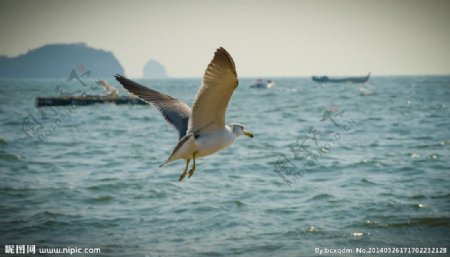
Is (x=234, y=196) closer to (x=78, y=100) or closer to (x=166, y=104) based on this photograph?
(x=166, y=104)

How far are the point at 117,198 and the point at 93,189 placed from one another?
132 cm

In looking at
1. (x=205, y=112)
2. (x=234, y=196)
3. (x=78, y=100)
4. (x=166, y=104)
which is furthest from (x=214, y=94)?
(x=78, y=100)

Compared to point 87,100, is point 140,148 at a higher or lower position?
lower

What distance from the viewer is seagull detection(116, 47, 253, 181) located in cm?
633

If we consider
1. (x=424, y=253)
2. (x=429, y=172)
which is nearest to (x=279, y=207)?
(x=424, y=253)

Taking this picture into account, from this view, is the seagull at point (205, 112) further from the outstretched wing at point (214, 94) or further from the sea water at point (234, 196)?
the sea water at point (234, 196)

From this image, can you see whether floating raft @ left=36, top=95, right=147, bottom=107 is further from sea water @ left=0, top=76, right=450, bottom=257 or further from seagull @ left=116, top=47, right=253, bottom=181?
seagull @ left=116, top=47, right=253, bottom=181

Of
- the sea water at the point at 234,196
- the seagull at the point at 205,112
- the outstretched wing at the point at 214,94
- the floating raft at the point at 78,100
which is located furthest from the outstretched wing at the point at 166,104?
the floating raft at the point at 78,100

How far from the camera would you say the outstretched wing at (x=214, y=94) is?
20.4ft

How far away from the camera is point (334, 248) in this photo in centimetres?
1139

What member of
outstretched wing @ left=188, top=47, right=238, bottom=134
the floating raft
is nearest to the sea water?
outstretched wing @ left=188, top=47, right=238, bottom=134

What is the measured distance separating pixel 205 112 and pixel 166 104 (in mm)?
1192

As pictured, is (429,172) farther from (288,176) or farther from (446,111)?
(446,111)

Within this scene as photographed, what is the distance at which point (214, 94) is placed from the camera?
261 inches
